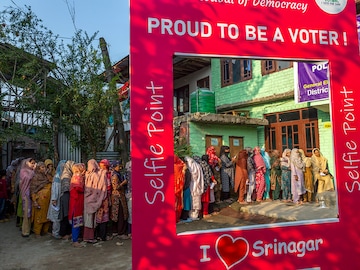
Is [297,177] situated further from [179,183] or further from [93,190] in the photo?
[93,190]

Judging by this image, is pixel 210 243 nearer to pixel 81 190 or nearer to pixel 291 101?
pixel 81 190

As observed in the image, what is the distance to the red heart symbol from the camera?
107 inches

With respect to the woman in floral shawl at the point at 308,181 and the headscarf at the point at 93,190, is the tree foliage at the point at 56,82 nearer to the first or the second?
the headscarf at the point at 93,190

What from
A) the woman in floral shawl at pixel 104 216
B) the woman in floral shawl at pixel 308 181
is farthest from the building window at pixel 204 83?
the woman in floral shawl at pixel 104 216

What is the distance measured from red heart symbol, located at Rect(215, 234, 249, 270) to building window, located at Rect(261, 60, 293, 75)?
8697mm

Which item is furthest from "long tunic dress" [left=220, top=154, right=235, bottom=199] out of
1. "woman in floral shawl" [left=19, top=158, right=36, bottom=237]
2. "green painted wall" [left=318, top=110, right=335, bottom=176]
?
"woman in floral shawl" [left=19, top=158, right=36, bottom=237]

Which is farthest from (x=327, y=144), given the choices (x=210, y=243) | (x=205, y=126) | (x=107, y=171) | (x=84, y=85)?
(x=210, y=243)

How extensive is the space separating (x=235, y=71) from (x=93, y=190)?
8185 millimetres

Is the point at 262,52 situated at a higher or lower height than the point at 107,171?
higher

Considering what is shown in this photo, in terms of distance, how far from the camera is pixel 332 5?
10.3 feet

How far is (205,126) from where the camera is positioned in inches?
425

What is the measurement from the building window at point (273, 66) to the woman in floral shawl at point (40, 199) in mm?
7979

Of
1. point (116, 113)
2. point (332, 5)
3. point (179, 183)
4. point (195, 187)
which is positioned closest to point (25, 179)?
point (116, 113)

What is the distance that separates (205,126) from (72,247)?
20.5 feet
